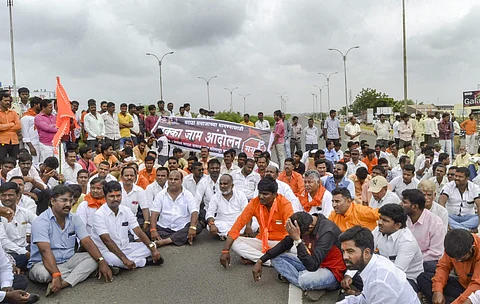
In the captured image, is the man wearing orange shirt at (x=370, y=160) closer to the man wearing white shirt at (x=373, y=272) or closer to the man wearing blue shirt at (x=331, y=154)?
the man wearing blue shirt at (x=331, y=154)

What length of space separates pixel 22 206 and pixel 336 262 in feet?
14.5

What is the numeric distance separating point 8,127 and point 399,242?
802cm

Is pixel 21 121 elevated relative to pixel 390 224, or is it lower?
elevated

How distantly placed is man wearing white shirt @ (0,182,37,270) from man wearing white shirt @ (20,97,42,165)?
4.31 m

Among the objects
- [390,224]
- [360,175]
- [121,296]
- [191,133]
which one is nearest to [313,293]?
[390,224]

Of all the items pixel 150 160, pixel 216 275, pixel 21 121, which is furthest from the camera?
pixel 21 121

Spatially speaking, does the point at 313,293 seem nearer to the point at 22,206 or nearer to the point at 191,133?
the point at 22,206

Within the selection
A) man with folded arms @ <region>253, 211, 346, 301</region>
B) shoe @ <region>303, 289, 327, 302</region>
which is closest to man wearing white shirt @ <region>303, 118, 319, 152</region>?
man with folded arms @ <region>253, 211, 346, 301</region>

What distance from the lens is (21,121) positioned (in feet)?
31.0

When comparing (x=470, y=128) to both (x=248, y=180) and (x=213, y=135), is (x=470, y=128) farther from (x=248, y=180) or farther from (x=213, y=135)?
(x=248, y=180)

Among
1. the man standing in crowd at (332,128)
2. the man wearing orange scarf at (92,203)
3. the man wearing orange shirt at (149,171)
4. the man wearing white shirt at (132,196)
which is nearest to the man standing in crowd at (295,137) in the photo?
the man standing in crowd at (332,128)

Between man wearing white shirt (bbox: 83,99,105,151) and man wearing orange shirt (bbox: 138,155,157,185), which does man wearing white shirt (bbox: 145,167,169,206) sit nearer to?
man wearing orange shirt (bbox: 138,155,157,185)

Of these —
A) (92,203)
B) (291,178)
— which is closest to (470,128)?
(291,178)

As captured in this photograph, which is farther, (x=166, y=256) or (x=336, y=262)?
(x=166, y=256)
